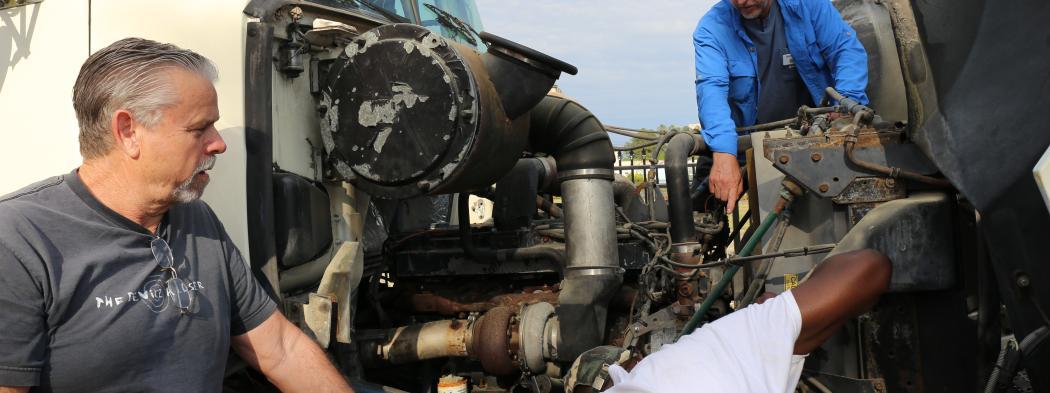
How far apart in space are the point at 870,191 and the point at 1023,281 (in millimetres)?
558

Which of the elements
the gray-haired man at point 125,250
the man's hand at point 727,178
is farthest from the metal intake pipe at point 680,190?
the gray-haired man at point 125,250

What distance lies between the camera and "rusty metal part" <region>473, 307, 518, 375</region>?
11.6ft

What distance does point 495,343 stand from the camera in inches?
139

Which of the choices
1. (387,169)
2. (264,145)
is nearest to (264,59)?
(264,145)

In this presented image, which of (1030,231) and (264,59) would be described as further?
(264,59)

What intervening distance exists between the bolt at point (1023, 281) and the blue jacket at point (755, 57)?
1.78 m

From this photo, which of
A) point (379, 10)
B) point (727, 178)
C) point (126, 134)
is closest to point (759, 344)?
point (126, 134)

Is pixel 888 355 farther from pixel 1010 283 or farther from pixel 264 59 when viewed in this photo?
pixel 264 59

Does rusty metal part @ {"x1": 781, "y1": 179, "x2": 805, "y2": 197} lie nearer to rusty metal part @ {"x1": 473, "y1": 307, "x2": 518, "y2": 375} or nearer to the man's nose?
rusty metal part @ {"x1": 473, "y1": 307, "x2": 518, "y2": 375}

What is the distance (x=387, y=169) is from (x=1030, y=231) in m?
1.91

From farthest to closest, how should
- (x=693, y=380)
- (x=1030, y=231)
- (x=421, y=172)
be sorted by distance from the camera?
(x=421, y=172) → (x=1030, y=231) → (x=693, y=380)

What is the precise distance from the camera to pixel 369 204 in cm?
360

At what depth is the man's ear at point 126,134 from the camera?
7.12ft

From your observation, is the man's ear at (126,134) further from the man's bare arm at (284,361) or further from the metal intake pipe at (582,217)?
the metal intake pipe at (582,217)
